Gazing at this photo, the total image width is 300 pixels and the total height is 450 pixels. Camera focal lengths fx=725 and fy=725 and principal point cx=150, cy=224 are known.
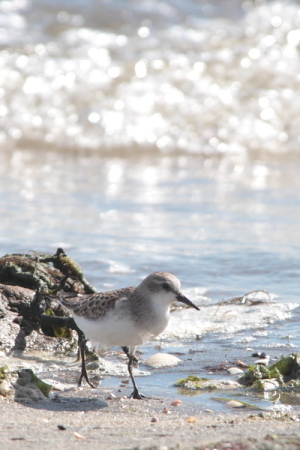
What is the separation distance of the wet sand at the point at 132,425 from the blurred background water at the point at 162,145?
3.79 ft

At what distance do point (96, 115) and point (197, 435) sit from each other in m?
9.18

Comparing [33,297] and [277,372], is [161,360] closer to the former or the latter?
[277,372]

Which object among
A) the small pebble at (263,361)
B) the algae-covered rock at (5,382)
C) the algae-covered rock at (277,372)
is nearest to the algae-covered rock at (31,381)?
the algae-covered rock at (5,382)

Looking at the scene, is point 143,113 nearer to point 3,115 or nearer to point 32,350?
point 3,115

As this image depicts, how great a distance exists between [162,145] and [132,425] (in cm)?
836

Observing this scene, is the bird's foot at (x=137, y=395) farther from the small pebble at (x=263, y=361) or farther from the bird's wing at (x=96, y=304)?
the small pebble at (x=263, y=361)

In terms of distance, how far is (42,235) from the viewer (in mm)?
7000

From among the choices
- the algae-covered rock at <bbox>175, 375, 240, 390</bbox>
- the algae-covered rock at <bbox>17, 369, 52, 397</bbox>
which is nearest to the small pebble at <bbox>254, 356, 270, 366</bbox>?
the algae-covered rock at <bbox>175, 375, 240, 390</bbox>

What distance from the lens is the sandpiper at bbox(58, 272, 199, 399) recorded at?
3811 millimetres

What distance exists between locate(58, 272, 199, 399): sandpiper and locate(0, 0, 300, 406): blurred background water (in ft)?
2.83

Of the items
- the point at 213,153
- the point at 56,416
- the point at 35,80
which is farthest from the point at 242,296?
the point at 35,80

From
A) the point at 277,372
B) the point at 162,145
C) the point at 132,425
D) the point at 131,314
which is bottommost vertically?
the point at 132,425

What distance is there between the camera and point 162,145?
11.3 metres

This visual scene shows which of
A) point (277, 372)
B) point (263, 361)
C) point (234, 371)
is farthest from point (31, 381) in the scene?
point (263, 361)
